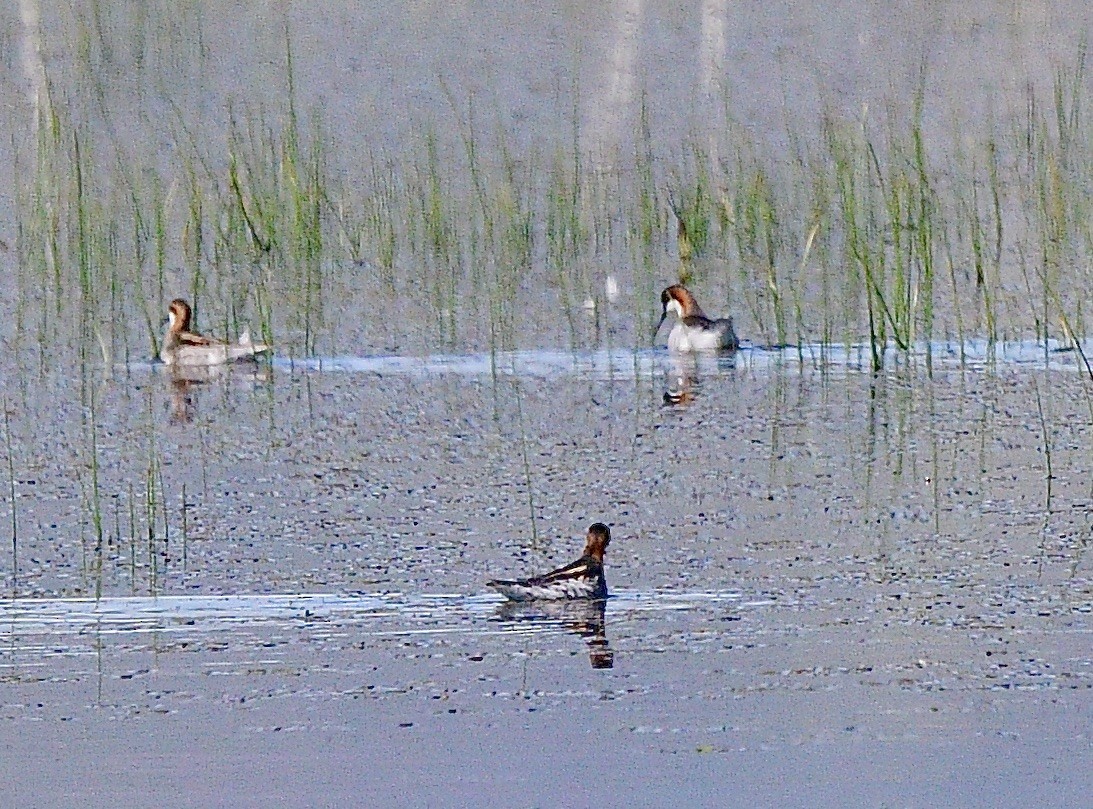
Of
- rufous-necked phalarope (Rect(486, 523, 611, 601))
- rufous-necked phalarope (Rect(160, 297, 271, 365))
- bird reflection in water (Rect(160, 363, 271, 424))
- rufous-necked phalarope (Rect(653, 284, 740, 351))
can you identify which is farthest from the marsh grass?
rufous-necked phalarope (Rect(653, 284, 740, 351))

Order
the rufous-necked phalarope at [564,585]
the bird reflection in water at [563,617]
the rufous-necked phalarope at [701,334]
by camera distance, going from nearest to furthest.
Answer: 1. the bird reflection in water at [563,617]
2. the rufous-necked phalarope at [564,585]
3. the rufous-necked phalarope at [701,334]

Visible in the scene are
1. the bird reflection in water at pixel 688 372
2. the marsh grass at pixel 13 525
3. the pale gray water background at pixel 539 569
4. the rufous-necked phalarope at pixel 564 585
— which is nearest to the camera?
the pale gray water background at pixel 539 569

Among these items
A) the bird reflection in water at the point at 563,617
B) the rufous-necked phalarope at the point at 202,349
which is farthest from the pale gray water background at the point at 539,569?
the rufous-necked phalarope at the point at 202,349

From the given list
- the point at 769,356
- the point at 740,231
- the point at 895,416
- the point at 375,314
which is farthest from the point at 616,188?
the point at 895,416

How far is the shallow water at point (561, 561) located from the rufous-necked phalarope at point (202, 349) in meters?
0.19

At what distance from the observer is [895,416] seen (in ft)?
36.2

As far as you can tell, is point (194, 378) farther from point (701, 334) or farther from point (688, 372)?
point (701, 334)

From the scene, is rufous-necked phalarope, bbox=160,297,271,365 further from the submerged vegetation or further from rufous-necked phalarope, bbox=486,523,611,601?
rufous-necked phalarope, bbox=486,523,611,601

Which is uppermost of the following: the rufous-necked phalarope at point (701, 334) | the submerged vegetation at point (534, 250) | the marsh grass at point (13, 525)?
the submerged vegetation at point (534, 250)

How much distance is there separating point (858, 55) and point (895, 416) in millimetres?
16020

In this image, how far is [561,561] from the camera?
842cm

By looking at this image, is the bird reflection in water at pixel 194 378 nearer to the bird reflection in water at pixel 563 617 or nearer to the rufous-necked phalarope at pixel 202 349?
the rufous-necked phalarope at pixel 202 349

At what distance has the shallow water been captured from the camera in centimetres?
590

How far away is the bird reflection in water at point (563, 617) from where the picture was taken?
7246mm
